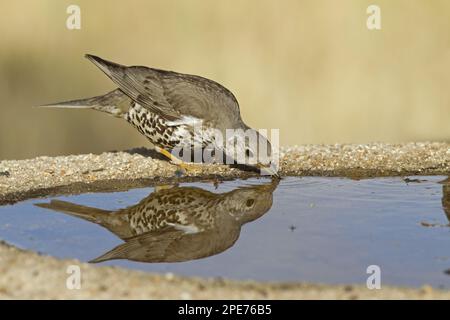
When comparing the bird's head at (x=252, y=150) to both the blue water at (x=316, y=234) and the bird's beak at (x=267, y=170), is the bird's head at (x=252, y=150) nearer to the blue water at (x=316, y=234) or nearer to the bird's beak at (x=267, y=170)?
the bird's beak at (x=267, y=170)

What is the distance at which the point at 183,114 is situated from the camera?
9023 millimetres

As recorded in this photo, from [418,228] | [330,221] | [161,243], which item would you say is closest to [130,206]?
[161,243]

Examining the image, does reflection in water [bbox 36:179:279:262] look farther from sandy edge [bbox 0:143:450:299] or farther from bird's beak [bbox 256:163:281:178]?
sandy edge [bbox 0:143:450:299]

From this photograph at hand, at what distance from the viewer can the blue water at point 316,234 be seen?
564 cm

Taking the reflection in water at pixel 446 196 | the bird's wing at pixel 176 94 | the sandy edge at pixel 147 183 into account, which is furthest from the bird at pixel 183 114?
the reflection in water at pixel 446 196

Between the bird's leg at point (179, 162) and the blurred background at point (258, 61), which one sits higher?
the blurred background at point (258, 61)

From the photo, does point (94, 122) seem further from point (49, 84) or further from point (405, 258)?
point (405, 258)

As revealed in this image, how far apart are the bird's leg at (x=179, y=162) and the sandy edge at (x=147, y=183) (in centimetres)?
8

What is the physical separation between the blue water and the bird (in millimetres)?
637

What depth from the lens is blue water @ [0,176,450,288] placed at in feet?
18.5

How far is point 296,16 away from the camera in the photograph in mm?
13703

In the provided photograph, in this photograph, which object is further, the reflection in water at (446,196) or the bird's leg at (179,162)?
the bird's leg at (179,162)

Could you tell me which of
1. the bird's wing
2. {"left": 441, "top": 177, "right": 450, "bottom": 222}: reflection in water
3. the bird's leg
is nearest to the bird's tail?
the bird's wing

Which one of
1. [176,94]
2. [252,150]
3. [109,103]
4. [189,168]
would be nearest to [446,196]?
[252,150]
